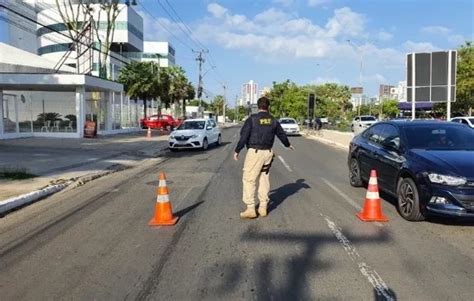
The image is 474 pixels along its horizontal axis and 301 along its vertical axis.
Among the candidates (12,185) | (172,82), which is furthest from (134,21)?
(12,185)

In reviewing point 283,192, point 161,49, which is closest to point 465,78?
point 283,192

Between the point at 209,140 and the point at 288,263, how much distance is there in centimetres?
2008

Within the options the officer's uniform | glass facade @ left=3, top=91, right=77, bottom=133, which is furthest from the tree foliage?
the officer's uniform

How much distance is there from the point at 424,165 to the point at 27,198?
24.8 feet

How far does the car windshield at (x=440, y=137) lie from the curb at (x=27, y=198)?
7.32 m

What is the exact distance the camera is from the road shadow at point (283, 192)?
384 inches

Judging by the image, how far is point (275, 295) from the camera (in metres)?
4.93

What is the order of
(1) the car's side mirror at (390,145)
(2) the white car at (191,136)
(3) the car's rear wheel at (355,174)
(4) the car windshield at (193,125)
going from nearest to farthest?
1. (1) the car's side mirror at (390,145)
2. (3) the car's rear wheel at (355,174)
3. (2) the white car at (191,136)
4. (4) the car windshield at (193,125)

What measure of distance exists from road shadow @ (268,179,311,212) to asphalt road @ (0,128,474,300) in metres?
0.09

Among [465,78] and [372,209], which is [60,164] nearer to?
[372,209]

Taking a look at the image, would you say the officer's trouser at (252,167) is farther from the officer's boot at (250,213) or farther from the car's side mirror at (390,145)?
the car's side mirror at (390,145)

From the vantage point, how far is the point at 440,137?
9.13 m

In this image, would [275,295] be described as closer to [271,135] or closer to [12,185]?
[271,135]

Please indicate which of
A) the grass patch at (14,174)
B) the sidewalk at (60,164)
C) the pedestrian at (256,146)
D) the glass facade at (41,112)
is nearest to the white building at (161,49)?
the glass facade at (41,112)
